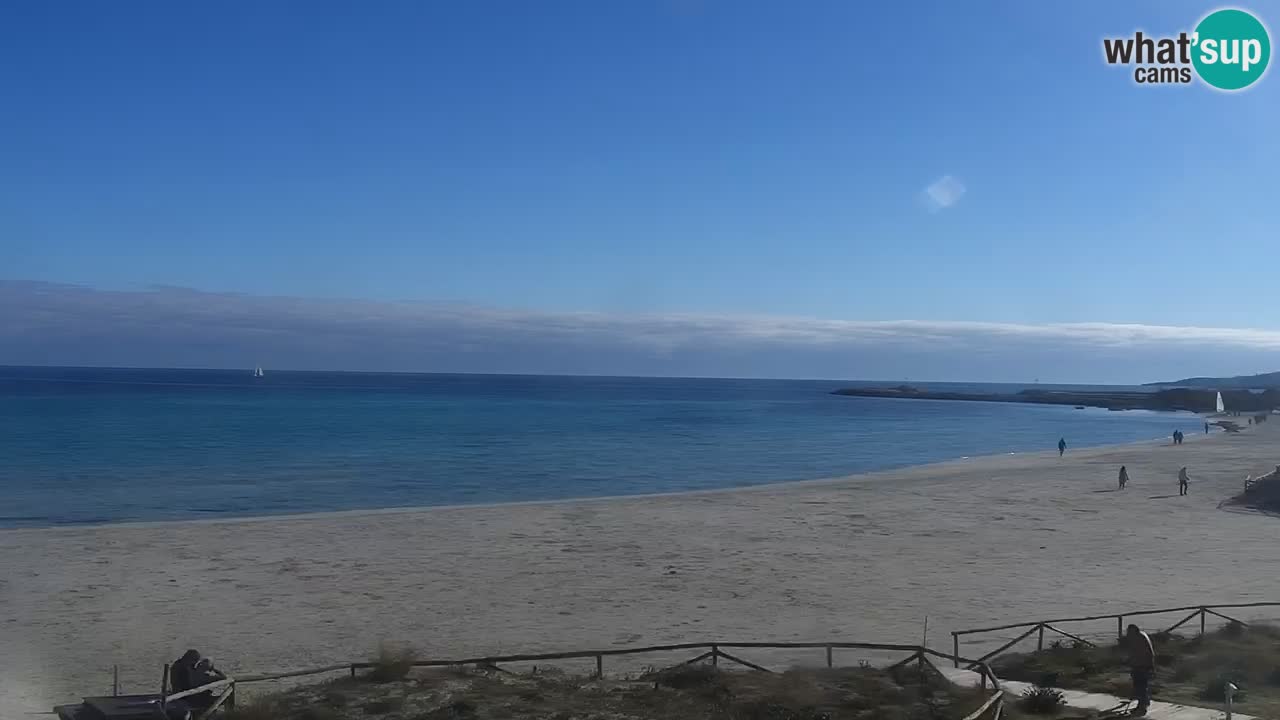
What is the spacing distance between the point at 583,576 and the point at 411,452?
4135 cm

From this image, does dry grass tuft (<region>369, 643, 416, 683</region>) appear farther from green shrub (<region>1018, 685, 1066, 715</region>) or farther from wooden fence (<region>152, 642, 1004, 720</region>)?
green shrub (<region>1018, 685, 1066, 715</region>)

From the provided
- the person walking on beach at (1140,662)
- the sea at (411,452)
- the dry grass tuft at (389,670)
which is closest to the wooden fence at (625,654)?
the dry grass tuft at (389,670)

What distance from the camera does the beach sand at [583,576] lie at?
18.0m

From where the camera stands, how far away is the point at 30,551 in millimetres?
26578

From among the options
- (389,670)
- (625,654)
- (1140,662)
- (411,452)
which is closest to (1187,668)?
(1140,662)

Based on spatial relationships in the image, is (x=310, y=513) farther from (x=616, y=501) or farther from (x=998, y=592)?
(x=998, y=592)

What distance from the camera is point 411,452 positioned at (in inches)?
2489

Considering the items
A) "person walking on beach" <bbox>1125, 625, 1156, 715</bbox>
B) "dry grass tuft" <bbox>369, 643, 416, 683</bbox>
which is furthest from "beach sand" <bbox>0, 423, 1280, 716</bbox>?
"person walking on beach" <bbox>1125, 625, 1156, 715</bbox>

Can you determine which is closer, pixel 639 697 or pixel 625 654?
pixel 639 697

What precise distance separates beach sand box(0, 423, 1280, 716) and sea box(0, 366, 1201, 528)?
678 centimetres

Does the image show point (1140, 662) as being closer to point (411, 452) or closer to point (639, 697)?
point (639, 697)

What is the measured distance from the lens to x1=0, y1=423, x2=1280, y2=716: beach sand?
59.2 ft

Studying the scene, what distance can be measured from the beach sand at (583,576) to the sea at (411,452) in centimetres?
678

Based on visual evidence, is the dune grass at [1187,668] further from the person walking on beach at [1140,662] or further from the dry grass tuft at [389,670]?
the dry grass tuft at [389,670]
